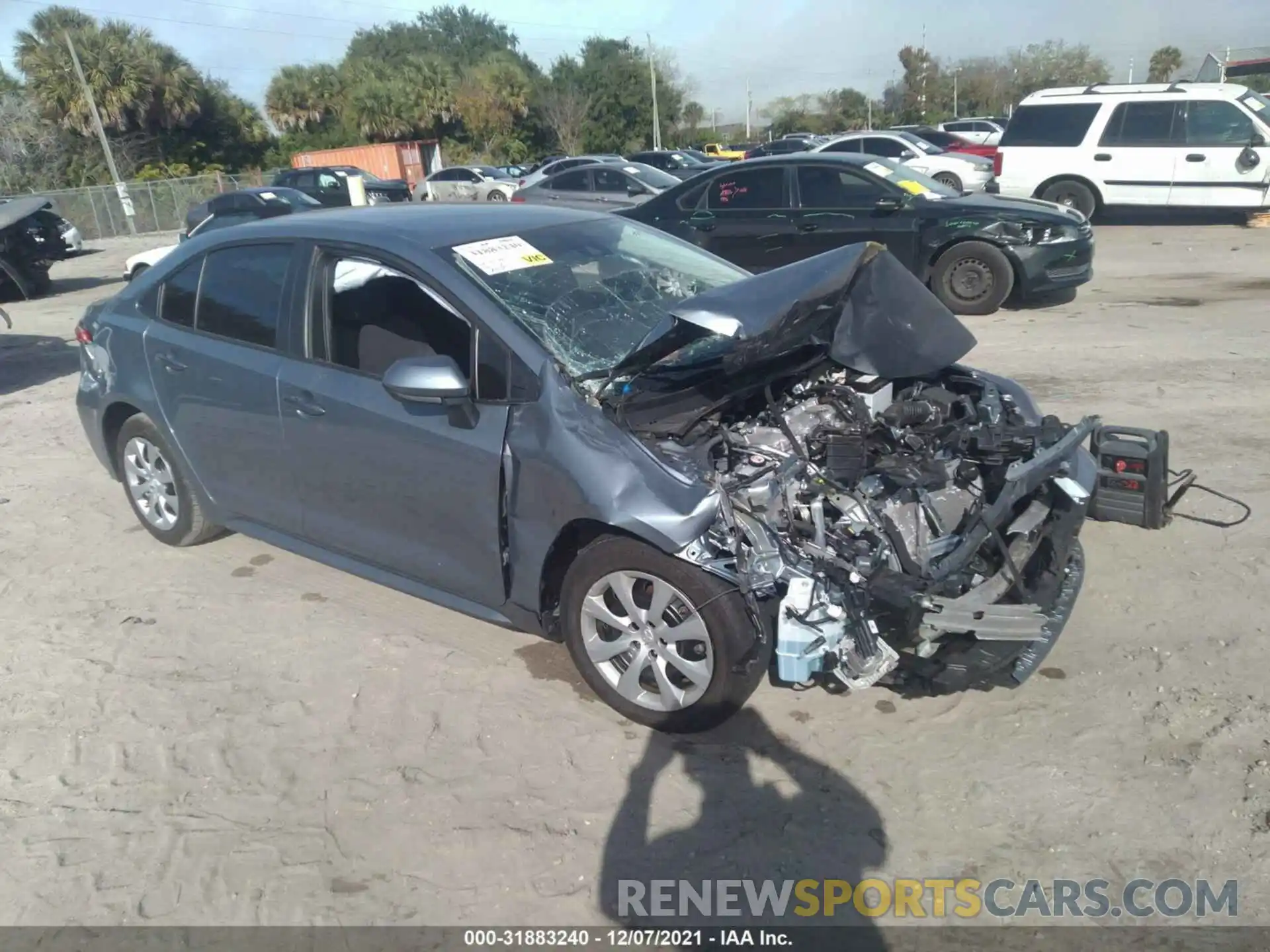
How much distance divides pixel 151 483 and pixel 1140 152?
1486 cm

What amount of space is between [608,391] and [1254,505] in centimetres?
358

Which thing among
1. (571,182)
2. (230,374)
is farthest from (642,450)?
(571,182)

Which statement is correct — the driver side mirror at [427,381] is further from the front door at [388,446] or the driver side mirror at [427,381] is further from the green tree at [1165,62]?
the green tree at [1165,62]

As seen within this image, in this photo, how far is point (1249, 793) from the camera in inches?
120

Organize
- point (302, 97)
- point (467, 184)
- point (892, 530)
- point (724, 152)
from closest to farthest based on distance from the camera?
point (892, 530), point (467, 184), point (724, 152), point (302, 97)

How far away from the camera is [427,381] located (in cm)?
349

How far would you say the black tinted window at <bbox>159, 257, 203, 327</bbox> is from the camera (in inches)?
187

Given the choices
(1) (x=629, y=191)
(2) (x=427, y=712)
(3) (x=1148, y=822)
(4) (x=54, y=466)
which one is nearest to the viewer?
(3) (x=1148, y=822)

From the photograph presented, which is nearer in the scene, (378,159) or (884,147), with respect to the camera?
(884,147)

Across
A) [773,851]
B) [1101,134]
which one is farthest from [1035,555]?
[1101,134]

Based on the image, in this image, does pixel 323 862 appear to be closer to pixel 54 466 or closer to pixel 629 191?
pixel 54 466

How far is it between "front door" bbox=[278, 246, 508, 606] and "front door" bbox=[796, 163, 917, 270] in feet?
21.5

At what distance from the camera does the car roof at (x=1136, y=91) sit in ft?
47.4

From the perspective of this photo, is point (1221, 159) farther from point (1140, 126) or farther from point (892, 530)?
point (892, 530)
